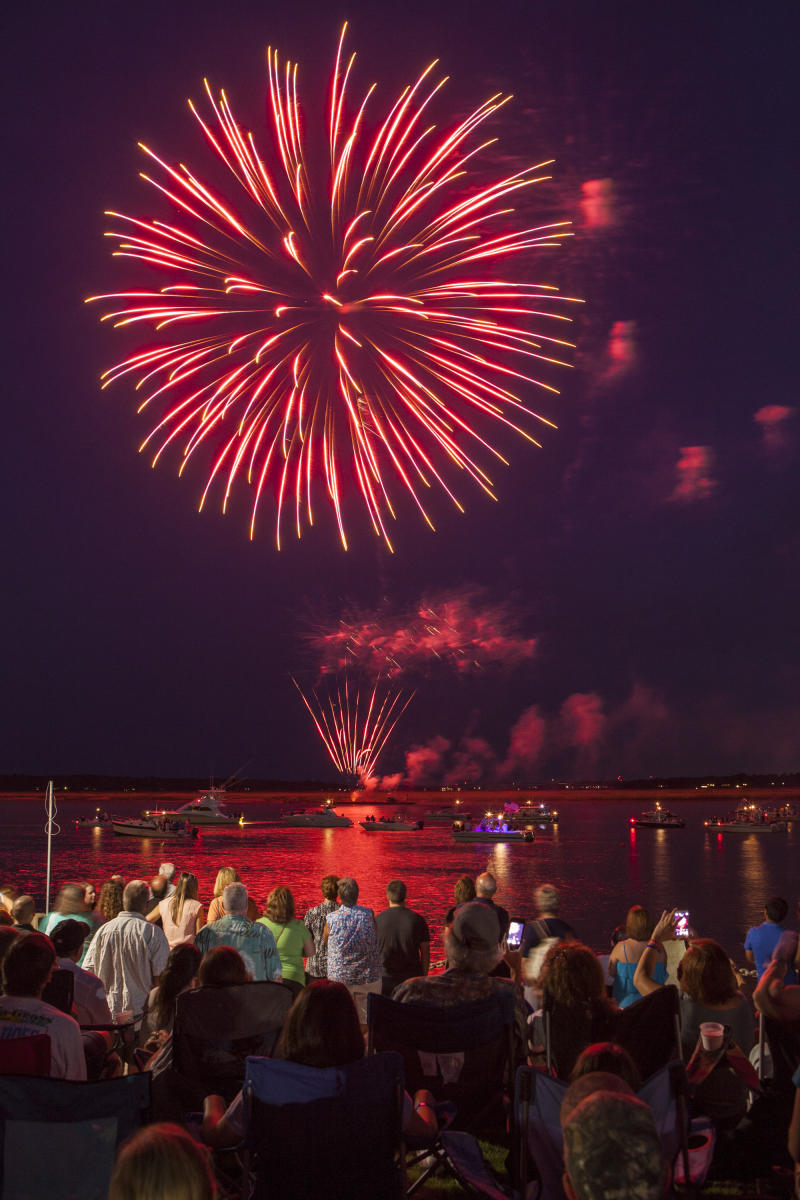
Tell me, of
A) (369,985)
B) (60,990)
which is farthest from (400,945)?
(60,990)

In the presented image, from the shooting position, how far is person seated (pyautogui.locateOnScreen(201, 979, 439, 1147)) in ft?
14.2

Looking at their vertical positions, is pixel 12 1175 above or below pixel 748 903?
above

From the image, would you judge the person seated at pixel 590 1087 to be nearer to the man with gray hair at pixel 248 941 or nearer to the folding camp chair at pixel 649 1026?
the folding camp chair at pixel 649 1026

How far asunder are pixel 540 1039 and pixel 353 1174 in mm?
2408

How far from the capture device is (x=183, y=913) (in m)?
10.0

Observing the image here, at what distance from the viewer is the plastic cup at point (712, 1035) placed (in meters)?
5.37

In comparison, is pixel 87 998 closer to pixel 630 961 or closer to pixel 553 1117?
pixel 553 1117

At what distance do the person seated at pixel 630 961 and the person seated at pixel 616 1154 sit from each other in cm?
503

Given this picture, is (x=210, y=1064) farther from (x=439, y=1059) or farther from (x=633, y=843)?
(x=633, y=843)

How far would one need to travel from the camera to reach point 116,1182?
271 cm

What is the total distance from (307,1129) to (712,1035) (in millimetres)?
2452

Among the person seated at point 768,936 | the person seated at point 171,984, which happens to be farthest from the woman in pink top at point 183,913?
the person seated at point 768,936

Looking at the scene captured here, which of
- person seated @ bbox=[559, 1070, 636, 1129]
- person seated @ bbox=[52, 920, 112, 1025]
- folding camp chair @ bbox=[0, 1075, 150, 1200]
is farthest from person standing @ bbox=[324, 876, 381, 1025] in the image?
person seated @ bbox=[559, 1070, 636, 1129]

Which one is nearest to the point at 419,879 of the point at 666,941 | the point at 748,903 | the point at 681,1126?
the point at 748,903
